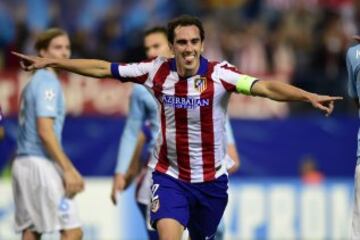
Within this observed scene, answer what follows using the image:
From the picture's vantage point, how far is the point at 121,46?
18.0 metres

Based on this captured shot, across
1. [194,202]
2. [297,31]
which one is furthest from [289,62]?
[194,202]

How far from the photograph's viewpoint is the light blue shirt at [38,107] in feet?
35.8

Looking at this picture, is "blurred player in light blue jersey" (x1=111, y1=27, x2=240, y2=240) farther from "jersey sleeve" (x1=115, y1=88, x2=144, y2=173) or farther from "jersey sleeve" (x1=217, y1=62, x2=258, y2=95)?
"jersey sleeve" (x1=217, y1=62, x2=258, y2=95)

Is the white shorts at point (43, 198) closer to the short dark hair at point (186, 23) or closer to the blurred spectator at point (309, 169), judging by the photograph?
the short dark hair at point (186, 23)

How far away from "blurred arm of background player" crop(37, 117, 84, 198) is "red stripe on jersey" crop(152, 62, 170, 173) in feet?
4.24

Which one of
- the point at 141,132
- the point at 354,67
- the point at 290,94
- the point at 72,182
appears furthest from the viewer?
the point at 141,132

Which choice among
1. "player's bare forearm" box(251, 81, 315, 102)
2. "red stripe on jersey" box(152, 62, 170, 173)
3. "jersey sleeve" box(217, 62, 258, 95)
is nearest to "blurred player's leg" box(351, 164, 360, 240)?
"player's bare forearm" box(251, 81, 315, 102)

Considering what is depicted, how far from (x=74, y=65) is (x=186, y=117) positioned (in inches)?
Result: 35.4

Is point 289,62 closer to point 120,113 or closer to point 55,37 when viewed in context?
point 120,113

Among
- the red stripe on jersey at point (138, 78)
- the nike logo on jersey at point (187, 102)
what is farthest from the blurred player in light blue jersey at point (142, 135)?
the nike logo on jersey at point (187, 102)

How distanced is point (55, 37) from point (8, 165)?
13.5ft

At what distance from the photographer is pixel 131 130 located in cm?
1121

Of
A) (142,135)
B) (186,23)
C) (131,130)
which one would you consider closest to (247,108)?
(142,135)

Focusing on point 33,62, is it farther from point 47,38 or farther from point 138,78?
point 47,38
